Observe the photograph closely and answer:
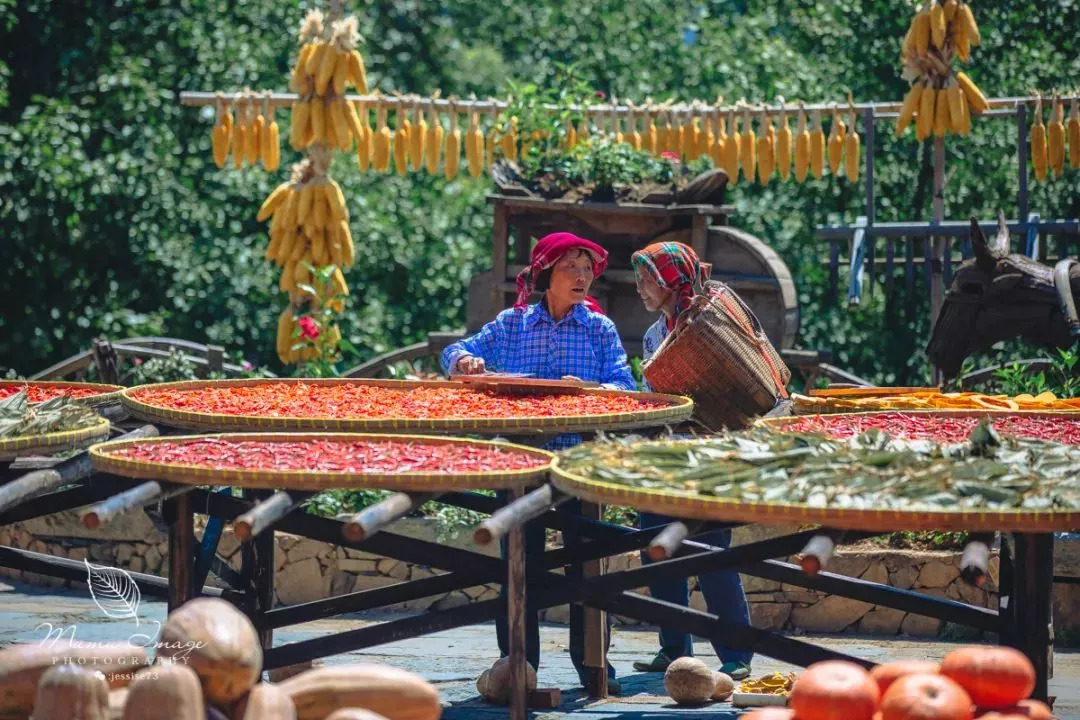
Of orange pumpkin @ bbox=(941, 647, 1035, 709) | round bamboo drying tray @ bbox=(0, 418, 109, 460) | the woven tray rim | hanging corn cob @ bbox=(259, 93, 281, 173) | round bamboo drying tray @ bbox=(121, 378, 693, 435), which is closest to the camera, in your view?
orange pumpkin @ bbox=(941, 647, 1035, 709)

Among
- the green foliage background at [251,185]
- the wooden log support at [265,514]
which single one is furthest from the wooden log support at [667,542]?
the green foliage background at [251,185]

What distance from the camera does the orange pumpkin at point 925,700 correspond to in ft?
9.99

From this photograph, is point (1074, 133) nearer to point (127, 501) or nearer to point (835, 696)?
point (835, 696)

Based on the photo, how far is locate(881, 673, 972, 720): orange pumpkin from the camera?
3.04 meters

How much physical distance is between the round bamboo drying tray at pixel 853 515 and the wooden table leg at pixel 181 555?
5.19 ft

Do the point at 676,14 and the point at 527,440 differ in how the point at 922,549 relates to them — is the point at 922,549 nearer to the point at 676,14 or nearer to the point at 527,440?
the point at 527,440

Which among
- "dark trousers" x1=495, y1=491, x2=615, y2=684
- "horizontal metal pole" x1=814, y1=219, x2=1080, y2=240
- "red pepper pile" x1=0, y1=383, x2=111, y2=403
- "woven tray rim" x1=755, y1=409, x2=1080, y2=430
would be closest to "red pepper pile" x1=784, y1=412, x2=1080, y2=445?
"woven tray rim" x1=755, y1=409, x2=1080, y2=430

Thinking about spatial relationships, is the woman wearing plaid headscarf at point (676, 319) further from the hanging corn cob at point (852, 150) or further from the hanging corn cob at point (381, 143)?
the hanging corn cob at point (381, 143)

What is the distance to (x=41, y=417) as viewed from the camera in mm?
4602

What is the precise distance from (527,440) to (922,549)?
8.14 feet

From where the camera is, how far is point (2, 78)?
13.0m

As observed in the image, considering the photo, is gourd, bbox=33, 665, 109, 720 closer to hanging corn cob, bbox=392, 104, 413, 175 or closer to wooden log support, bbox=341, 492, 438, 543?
wooden log support, bbox=341, 492, 438, 543

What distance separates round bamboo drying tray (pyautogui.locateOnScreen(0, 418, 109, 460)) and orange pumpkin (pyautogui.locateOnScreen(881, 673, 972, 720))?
261 cm

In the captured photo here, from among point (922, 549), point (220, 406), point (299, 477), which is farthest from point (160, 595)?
point (922, 549)
